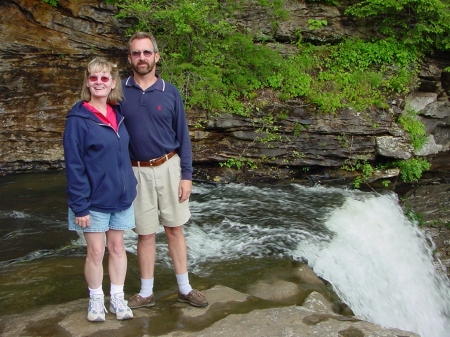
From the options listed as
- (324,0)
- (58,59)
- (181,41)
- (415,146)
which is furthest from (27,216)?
(324,0)

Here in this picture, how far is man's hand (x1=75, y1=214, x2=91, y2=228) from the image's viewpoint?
3396 millimetres

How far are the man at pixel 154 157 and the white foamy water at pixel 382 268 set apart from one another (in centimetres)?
268

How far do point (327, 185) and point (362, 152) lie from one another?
1.03 meters

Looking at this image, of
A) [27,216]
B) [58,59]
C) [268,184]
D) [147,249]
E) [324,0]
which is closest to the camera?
[147,249]

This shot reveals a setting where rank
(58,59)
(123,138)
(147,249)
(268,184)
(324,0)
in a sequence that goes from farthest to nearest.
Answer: (324,0)
(58,59)
(268,184)
(147,249)
(123,138)

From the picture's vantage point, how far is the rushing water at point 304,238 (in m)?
6.05

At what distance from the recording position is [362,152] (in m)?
9.80

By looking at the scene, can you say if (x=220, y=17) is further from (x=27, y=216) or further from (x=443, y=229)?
(x=443, y=229)

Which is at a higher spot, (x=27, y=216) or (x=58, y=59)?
(x=58, y=59)

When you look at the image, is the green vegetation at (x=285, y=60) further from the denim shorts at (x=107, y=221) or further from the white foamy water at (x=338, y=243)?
the denim shorts at (x=107, y=221)

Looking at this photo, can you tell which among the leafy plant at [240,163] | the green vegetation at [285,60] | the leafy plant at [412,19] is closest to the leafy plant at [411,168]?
the green vegetation at [285,60]

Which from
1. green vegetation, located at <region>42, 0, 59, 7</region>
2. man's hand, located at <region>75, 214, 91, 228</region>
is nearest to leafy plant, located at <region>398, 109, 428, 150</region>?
green vegetation, located at <region>42, 0, 59, 7</region>

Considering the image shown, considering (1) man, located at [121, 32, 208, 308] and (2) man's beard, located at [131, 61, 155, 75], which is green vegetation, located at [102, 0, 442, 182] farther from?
(2) man's beard, located at [131, 61, 155, 75]

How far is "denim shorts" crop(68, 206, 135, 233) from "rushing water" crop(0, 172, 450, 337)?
6.56 feet
